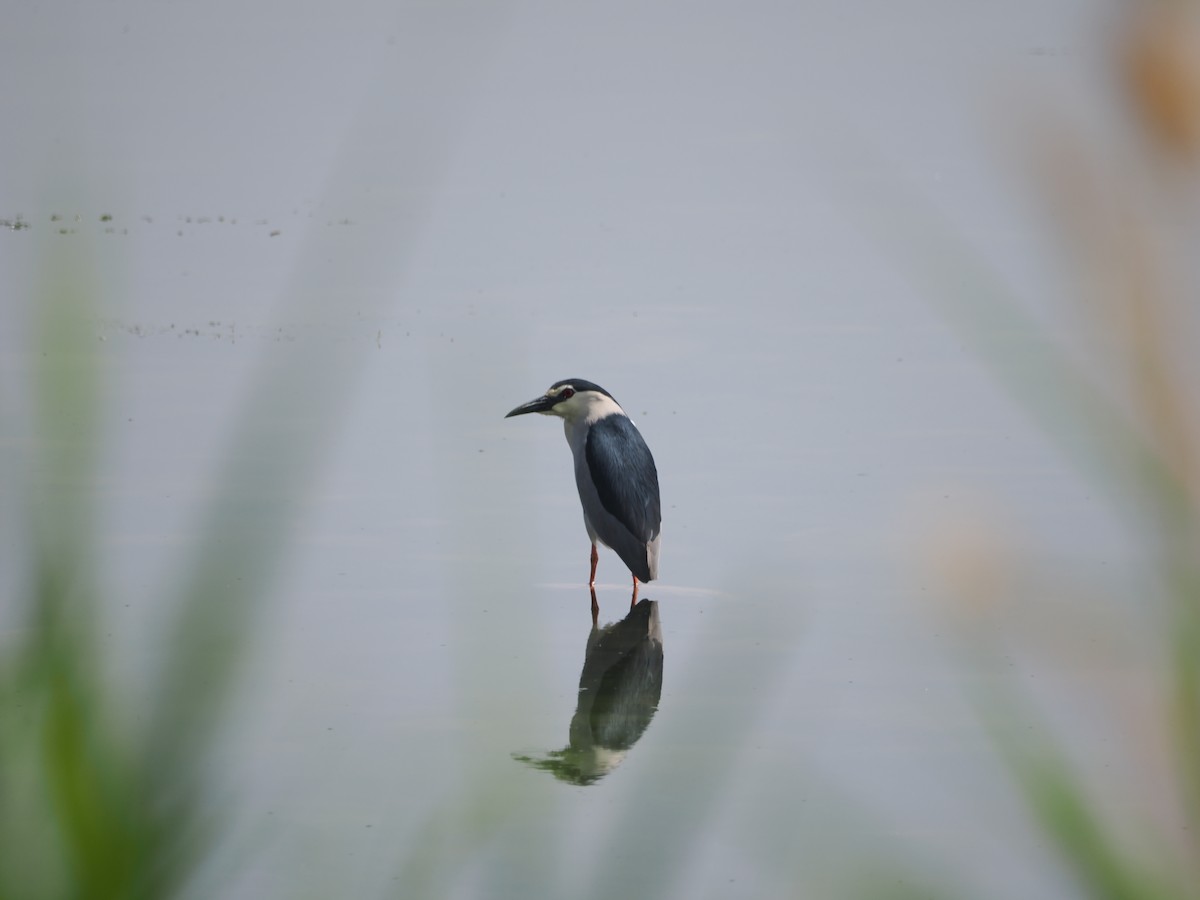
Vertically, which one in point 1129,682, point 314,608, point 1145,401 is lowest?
point 314,608

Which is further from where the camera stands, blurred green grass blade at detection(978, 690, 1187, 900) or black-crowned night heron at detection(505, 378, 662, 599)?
black-crowned night heron at detection(505, 378, 662, 599)

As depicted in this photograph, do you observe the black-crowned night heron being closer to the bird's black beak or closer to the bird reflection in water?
the bird's black beak

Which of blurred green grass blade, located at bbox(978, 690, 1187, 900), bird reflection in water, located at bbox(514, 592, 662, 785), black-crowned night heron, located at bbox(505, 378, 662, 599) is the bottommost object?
bird reflection in water, located at bbox(514, 592, 662, 785)

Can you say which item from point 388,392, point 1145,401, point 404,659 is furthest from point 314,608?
point 1145,401

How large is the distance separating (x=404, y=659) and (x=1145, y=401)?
5384 mm

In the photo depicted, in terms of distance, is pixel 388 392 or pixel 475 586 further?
pixel 388 392

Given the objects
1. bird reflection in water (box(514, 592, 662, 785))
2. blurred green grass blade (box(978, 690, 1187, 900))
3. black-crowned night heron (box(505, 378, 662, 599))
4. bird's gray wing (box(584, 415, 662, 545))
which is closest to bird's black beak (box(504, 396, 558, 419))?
black-crowned night heron (box(505, 378, 662, 599))

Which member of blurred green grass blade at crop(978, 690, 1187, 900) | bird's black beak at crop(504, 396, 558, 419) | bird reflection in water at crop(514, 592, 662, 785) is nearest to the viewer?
blurred green grass blade at crop(978, 690, 1187, 900)

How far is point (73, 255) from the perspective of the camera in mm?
1353

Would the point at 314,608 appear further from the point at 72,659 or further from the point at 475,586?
the point at 72,659

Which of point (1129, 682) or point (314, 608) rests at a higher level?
point (1129, 682)

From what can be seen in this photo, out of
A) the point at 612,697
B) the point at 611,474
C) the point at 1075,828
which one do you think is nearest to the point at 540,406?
the point at 611,474

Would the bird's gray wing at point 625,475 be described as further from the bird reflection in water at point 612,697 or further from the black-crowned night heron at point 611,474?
the bird reflection in water at point 612,697

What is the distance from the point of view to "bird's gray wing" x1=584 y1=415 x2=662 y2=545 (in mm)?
7129
